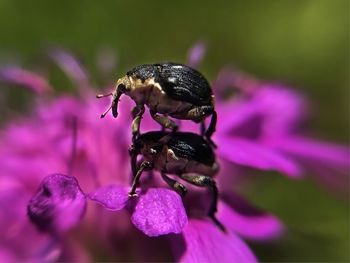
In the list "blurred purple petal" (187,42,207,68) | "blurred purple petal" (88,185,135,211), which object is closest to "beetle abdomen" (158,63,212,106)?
"blurred purple petal" (88,185,135,211)

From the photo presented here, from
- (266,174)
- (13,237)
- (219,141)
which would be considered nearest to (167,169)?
(219,141)

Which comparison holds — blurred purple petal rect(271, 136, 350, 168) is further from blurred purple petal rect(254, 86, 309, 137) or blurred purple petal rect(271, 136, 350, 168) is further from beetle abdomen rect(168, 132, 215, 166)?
beetle abdomen rect(168, 132, 215, 166)

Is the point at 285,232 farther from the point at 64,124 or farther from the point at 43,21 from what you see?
the point at 43,21

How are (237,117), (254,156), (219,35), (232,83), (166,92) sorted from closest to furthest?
(166,92) → (254,156) → (237,117) → (232,83) → (219,35)

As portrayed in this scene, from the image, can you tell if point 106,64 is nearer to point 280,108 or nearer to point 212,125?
point 280,108

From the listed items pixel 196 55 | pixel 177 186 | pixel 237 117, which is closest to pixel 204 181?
pixel 177 186

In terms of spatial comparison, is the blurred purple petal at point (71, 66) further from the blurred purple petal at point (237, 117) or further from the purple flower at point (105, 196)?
the blurred purple petal at point (237, 117)

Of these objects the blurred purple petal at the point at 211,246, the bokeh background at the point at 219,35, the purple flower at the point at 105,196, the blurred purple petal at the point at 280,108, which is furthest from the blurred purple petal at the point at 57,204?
the bokeh background at the point at 219,35
